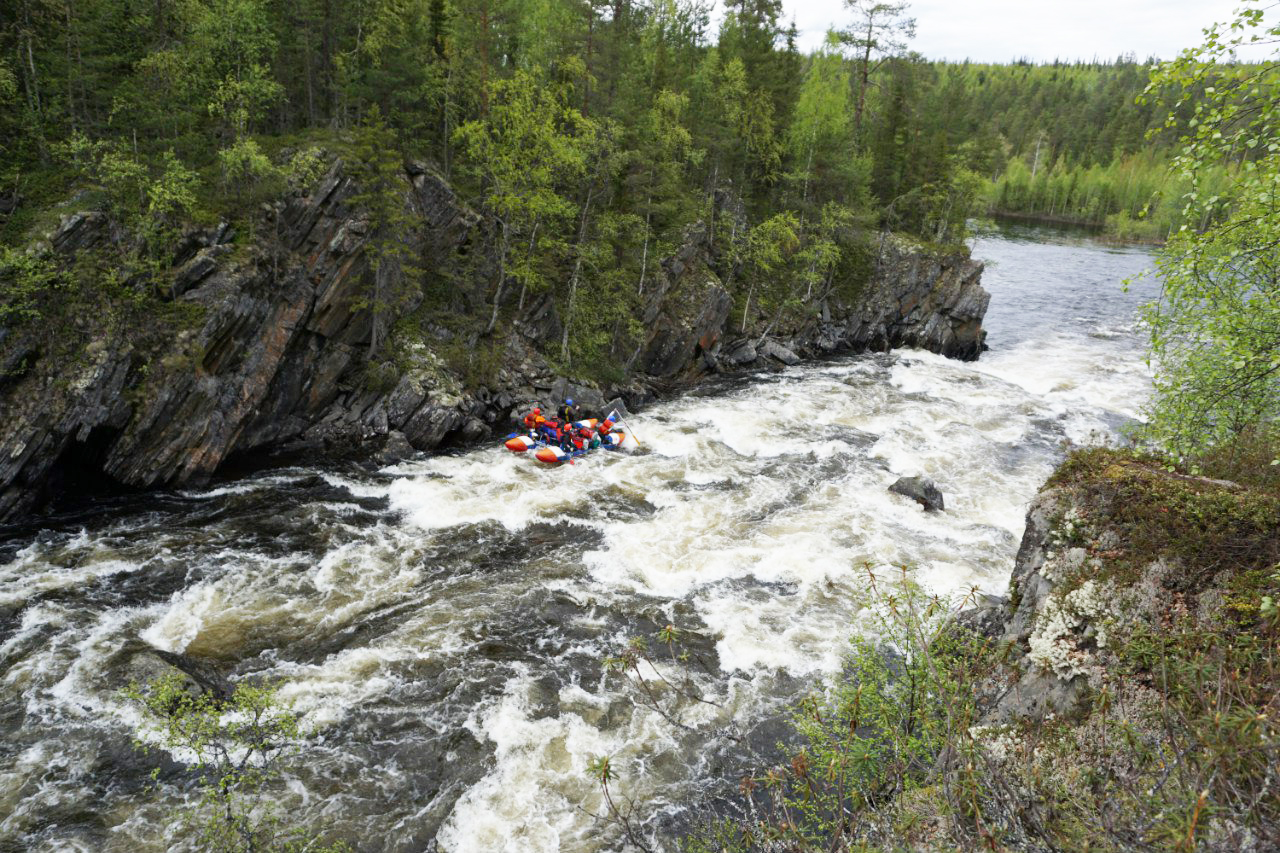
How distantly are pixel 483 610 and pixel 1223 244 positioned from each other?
16282 millimetres

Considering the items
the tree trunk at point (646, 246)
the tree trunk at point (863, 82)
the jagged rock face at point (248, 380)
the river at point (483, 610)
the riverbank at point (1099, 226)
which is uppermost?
the tree trunk at point (863, 82)

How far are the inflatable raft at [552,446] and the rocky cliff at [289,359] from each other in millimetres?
2211

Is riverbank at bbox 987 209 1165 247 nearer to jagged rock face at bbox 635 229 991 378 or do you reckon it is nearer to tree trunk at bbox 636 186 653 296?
jagged rock face at bbox 635 229 991 378

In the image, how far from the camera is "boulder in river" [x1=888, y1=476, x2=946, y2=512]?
22859 millimetres

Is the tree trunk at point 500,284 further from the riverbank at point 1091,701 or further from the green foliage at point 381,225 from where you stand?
the riverbank at point 1091,701

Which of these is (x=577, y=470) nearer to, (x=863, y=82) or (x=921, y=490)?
(x=921, y=490)

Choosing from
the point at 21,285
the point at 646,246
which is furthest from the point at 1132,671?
the point at 646,246

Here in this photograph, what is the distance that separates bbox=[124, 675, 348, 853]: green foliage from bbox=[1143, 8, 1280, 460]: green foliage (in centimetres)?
1329

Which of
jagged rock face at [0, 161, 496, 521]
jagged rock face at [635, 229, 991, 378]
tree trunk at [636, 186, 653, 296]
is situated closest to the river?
jagged rock face at [0, 161, 496, 521]

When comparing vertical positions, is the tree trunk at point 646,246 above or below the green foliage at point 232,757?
above

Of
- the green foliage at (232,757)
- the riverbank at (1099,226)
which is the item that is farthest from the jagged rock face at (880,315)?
the riverbank at (1099,226)

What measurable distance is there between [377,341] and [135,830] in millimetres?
19864

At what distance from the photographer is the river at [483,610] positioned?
1155 centimetres

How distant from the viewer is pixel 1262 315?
30.9ft
